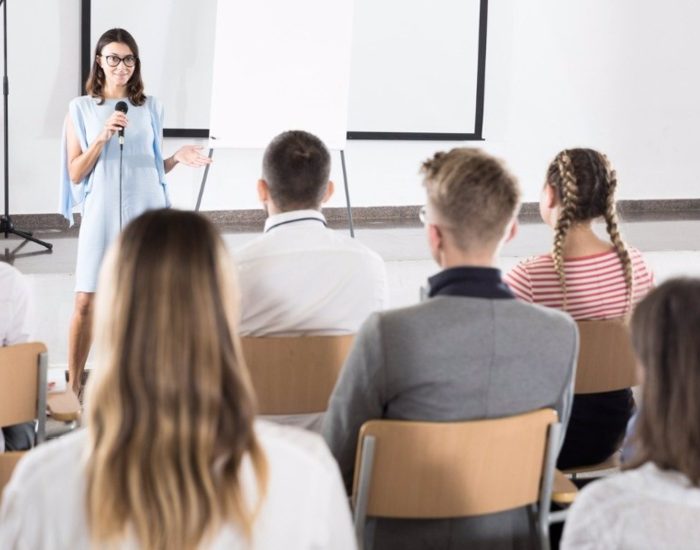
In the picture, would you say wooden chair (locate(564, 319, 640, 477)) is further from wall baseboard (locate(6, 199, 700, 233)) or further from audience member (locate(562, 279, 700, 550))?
wall baseboard (locate(6, 199, 700, 233))

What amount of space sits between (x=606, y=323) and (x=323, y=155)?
2.79 ft

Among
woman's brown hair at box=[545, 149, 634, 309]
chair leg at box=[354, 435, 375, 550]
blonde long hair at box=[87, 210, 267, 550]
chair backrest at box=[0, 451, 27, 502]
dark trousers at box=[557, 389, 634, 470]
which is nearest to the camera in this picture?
blonde long hair at box=[87, 210, 267, 550]

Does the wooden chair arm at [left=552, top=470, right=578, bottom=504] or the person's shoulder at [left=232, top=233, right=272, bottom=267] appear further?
the person's shoulder at [left=232, top=233, right=272, bottom=267]

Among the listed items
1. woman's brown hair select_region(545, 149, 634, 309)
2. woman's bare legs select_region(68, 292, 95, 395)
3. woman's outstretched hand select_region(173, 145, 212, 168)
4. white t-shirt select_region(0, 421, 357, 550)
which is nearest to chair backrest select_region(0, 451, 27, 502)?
white t-shirt select_region(0, 421, 357, 550)

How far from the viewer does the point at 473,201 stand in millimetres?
2045

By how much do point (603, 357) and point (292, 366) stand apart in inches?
32.1

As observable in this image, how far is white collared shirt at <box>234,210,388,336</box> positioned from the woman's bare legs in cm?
171

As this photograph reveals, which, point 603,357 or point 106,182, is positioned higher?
point 106,182

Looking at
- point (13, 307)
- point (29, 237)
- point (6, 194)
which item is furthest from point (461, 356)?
point (6, 194)

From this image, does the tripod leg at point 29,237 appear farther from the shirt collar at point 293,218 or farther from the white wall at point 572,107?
the shirt collar at point 293,218

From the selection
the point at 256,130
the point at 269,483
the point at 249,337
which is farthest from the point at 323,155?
the point at 256,130

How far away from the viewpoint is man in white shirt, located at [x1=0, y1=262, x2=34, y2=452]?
2.57 m

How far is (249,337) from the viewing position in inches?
93.3

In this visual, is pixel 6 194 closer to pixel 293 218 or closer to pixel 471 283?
pixel 293 218
